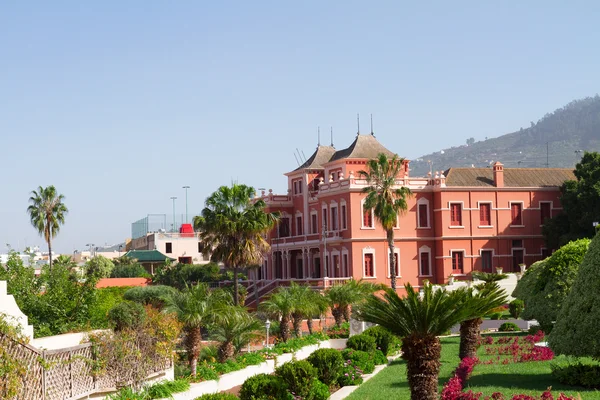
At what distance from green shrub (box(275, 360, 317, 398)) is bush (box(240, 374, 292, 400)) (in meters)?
1.20

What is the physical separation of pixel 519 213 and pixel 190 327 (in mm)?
38245

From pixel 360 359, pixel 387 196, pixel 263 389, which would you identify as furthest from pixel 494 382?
pixel 387 196

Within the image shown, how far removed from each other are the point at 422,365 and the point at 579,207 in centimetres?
4398

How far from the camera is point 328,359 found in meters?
22.8

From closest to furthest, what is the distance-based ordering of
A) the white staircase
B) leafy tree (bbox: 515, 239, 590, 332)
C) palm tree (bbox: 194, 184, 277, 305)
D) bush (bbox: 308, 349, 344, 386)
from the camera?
the white staircase, bush (bbox: 308, 349, 344, 386), leafy tree (bbox: 515, 239, 590, 332), palm tree (bbox: 194, 184, 277, 305)

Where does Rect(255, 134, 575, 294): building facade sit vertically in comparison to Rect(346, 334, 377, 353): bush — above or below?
above

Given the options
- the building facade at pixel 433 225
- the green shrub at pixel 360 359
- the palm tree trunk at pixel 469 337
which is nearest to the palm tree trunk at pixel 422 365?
the palm tree trunk at pixel 469 337

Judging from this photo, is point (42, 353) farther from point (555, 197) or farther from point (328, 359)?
point (555, 197)

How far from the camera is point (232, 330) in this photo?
90.5ft

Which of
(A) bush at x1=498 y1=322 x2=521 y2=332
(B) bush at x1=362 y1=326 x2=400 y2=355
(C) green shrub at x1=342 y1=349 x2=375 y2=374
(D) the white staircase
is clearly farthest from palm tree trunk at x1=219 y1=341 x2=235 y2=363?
(A) bush at x1=498 y1=322 x2=521 y2=332

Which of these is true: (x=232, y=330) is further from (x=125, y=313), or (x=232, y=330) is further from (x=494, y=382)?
(x=494, y=382)

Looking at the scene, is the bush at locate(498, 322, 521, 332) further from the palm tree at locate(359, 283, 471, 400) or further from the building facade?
the palm tree at locate(359, 283, 471, 400)

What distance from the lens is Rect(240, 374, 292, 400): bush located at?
17.7 meters

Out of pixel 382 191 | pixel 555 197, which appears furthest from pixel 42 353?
pixel 555 197
